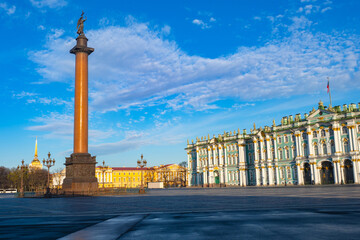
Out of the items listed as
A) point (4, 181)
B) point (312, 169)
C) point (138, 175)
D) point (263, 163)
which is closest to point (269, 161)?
point (263, 163)

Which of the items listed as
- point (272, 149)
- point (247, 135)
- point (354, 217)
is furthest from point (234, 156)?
point (354, 217)

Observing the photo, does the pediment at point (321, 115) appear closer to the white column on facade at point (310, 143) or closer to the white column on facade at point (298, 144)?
the white column on facade at point (310, 143)

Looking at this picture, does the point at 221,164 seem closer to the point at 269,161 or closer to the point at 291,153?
the point at 269,161

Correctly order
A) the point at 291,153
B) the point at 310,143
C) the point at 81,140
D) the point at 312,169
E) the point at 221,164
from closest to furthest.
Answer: the point at 81,140 → the point at 312,169 → the point at 310,143 → the point at 291,153 → the point at 221,164

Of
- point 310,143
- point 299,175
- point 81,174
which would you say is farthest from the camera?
point 299,175

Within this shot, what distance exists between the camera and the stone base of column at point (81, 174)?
40062 millimetres

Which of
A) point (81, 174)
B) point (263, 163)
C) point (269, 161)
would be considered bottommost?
point (81, 174)

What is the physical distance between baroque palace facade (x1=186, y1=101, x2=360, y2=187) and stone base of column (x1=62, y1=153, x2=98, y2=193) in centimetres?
5302

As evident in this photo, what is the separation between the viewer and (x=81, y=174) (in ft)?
134

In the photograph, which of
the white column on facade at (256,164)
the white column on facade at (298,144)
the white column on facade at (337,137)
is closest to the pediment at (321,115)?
the white column on facade at (337,137)

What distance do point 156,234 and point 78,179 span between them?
33305 millimetres

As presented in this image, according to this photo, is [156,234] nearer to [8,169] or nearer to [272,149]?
[272,149]

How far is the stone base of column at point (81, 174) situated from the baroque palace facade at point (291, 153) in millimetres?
53023

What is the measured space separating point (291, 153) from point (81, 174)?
57.3m
